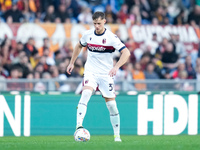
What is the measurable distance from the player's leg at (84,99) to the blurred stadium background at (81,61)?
389cm

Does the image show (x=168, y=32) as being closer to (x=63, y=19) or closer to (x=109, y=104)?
(x=63, y=19)

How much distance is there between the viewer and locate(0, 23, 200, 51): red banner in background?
59.4ft

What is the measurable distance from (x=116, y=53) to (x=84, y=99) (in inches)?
319

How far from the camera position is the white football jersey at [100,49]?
10.7 meters

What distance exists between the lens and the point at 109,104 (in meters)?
10.9

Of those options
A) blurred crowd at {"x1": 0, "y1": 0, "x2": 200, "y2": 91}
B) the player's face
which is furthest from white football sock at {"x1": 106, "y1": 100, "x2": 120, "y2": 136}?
blurred crowd at {"x1": 0, "y1": 0, "x2": 200, "y2": 91}

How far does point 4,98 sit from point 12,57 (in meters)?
2.96

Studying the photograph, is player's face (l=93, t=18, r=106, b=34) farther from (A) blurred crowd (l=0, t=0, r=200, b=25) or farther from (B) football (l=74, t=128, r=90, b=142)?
(A) blurred crowd (l=0, t=0, r=200, b=25)

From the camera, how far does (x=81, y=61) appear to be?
17266 millimetres

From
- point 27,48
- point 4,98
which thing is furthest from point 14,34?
point 4,98

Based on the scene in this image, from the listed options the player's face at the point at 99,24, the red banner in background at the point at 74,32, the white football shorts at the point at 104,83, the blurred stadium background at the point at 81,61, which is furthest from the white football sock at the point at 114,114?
the red banner in background at the point at 74,32

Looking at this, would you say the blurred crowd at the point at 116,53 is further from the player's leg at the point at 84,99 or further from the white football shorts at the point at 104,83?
the player's leg at the point at 84,99

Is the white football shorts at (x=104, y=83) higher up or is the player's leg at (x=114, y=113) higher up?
the white football shorts at (x=104, y=83)

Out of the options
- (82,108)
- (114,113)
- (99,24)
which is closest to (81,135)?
(82,108)
